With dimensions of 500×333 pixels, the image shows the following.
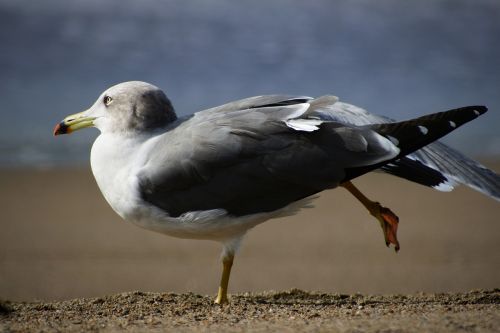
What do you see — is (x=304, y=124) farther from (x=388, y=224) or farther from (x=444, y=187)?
(x=388, y=224)

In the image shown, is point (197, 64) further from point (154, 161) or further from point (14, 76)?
point (154, 161)

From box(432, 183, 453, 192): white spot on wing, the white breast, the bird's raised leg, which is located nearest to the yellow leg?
the white breast

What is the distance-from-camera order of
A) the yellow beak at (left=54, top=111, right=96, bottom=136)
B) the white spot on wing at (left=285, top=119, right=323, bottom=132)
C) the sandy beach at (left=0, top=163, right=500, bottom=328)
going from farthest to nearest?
1. the sandy beach at (left=0, top=163, right=500, bottom=328)
2. the yellow beak at (left=54, top=111, right=96, bottom=136)
3. the white spot on wing at (left=285, top=119, right=323, bottom=132)

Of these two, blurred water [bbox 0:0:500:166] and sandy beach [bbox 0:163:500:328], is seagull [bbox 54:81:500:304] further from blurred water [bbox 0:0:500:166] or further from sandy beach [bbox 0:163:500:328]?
blurred water [bbox 0:0:500:166]

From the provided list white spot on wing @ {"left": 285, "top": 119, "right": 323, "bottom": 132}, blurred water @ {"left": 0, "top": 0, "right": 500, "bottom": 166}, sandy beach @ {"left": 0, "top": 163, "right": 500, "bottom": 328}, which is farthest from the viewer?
blurred water @ {"left": 0, "top": 0, "right": 500, "bottom": 166}

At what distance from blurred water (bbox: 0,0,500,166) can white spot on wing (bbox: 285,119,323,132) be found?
8423 mm

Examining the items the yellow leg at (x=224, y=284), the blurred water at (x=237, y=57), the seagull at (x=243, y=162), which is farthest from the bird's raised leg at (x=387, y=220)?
→ the blurred water at (x=237, y=57)

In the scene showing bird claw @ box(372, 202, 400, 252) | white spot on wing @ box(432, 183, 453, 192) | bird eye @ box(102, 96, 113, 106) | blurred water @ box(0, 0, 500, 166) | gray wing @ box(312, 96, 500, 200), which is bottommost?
bird claw @ box(372, 202, 400, 252)

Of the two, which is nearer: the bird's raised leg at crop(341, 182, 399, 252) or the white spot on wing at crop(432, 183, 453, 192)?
the white spot on wing at crop(432, 183, 453, 192)

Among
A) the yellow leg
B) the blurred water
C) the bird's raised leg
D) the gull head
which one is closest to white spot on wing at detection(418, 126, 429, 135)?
the bird's raised leg

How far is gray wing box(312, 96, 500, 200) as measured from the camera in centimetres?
504

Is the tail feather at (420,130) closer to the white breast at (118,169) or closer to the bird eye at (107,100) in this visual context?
the white breast at (118,169)

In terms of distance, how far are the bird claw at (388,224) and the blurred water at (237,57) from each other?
309 inches

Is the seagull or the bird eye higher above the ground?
the bird eye
